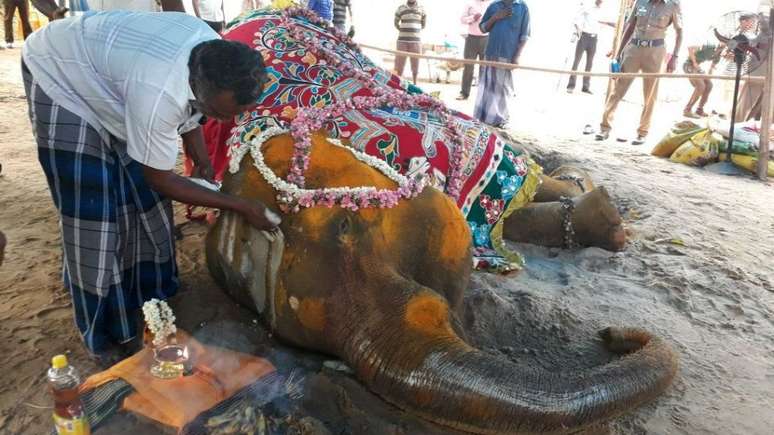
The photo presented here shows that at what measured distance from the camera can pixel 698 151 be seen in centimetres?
698

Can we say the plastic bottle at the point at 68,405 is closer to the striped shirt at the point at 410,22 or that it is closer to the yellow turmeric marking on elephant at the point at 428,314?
the yellow turmeric marking on elephant at the point at 428,314

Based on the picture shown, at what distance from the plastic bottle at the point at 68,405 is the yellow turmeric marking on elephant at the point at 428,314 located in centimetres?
110

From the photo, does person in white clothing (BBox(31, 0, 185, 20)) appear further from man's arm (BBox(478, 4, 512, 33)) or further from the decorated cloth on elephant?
man's arm (BBox(478, 4, 512, 33))

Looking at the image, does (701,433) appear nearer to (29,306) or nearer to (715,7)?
Result: (29,306)

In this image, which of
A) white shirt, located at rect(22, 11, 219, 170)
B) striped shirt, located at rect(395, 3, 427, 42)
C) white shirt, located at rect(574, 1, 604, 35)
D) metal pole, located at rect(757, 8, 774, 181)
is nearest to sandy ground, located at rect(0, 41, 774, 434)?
white shirt, located at rect(22, 11, 219, 170)

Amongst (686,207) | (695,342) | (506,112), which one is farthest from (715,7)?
(695,342)

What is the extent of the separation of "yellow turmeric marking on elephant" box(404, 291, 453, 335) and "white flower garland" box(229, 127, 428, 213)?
1.67 feet

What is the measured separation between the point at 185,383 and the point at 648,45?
25.1 ft

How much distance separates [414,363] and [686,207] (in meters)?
4.33

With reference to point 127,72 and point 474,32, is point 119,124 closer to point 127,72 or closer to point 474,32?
point 127,72

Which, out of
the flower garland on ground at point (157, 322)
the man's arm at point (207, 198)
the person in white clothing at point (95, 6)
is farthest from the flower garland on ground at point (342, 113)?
the person in white clothing at point (95, 6)

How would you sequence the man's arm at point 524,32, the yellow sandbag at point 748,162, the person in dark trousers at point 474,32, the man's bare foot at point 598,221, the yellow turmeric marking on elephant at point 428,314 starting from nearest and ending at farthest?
the yellow turmeric marking on elephant at point 428,314, the man's bare foot at point 598,221, the yellow sandbag at point 748,162, the man's arm at point 524,32, the person in dark trousers at point 474,32

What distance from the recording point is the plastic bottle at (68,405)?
178 cm

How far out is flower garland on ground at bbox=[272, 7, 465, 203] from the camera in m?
2.22
